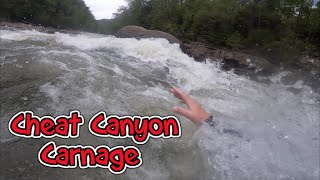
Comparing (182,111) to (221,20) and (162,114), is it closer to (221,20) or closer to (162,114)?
(162,114)

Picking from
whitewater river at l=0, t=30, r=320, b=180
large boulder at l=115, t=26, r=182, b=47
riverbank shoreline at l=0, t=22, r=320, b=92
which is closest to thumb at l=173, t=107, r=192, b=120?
whitewater river at l=0, t=30, r=320, b=180

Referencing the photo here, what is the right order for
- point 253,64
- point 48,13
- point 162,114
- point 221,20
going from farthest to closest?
point 48,13
point 221,20
point 253,64
point 162,114

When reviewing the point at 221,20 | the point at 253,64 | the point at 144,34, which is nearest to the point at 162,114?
the point at 253,64

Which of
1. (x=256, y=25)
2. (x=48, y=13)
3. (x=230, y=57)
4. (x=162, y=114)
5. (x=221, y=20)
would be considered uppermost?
(x=48, y=13)

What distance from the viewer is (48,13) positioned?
2577 centimetres

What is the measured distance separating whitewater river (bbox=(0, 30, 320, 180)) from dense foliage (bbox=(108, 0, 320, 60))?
14.3 feet

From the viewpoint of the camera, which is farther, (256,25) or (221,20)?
(221,20)

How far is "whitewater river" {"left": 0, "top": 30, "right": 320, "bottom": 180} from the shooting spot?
2.38 m

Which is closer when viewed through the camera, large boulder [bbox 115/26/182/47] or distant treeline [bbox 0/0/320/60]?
distant treeline [bbox 0/0/320/60]

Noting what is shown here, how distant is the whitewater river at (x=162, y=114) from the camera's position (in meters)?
2.38

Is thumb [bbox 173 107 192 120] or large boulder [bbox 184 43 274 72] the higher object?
thumb [bbox 173 107 192 120]

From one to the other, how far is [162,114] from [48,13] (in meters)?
25.3

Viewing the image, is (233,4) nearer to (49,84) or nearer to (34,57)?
(34,57)

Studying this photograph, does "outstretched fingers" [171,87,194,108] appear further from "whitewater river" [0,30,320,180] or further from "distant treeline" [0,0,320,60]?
"distant treeline" [0,0,320,60]
